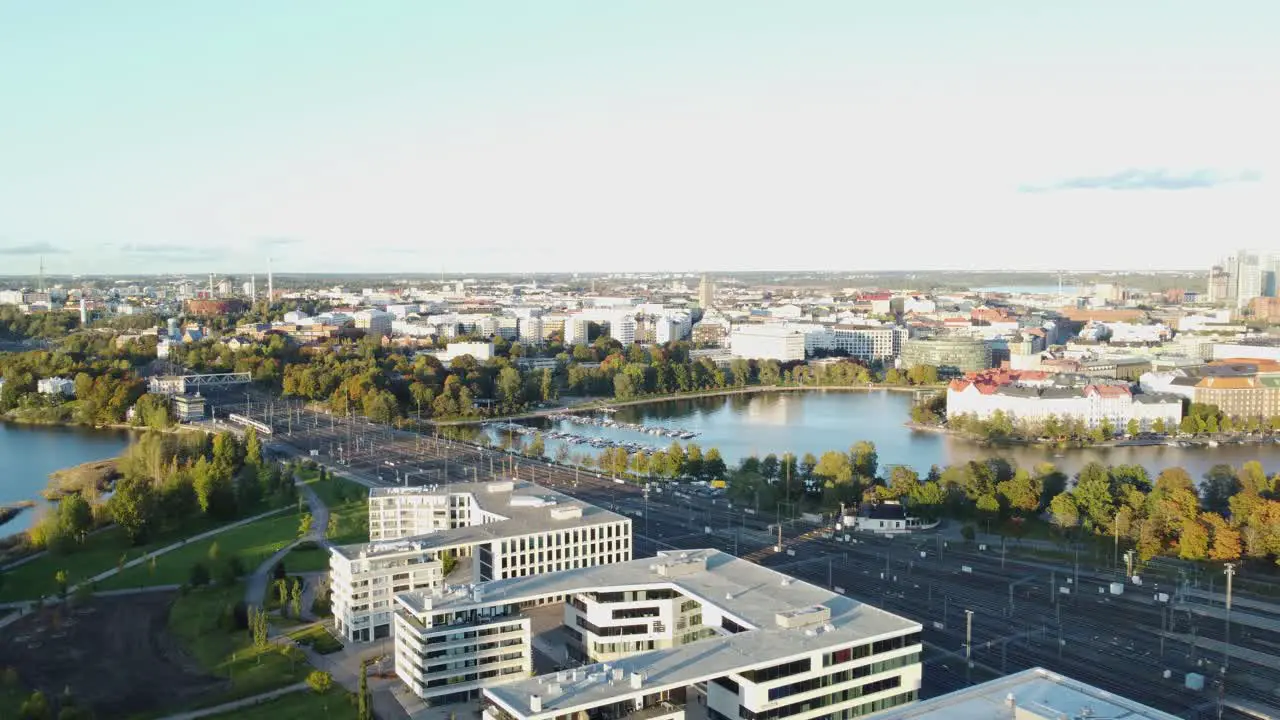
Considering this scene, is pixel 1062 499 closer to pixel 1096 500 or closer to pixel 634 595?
pixel 1096 500

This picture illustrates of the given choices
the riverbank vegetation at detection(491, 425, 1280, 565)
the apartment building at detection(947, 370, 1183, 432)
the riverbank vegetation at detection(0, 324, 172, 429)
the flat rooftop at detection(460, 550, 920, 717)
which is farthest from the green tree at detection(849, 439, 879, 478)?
the riverbank vegetation at detection(0, 324, 172, 429)

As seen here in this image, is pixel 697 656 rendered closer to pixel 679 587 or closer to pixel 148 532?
pixel 679 587

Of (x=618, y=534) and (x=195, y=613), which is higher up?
(x=618, y=534)

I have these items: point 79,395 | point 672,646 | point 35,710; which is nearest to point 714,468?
point 672,646

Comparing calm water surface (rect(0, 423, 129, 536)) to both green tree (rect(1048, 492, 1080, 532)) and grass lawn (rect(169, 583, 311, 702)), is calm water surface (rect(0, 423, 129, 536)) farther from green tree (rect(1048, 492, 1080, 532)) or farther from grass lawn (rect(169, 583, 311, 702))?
green tree (rect(1048, 492, 1080, 532))

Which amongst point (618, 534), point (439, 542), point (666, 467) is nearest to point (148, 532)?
point (439, 542)

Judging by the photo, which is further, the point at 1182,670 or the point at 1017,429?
the point at 1017,429
